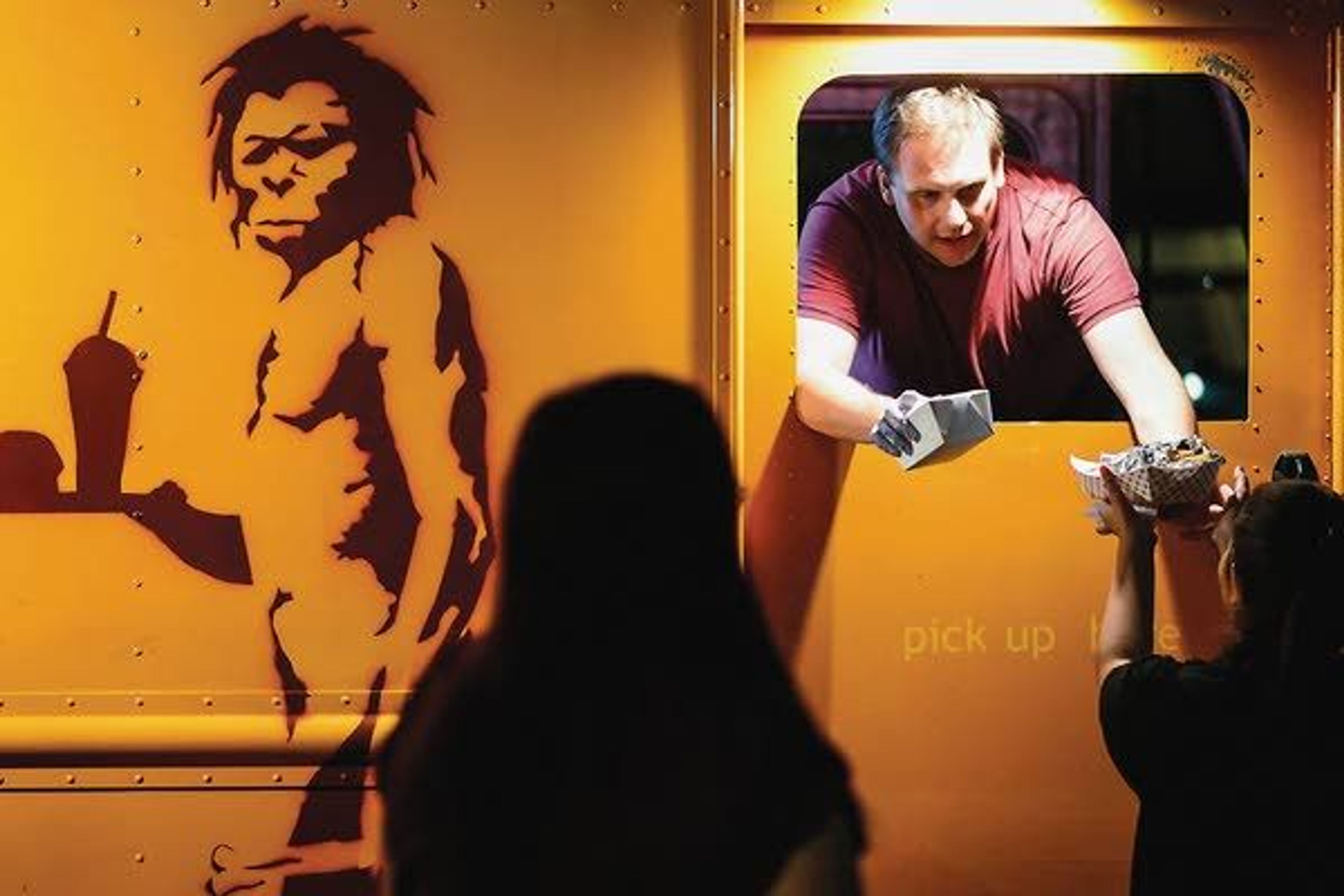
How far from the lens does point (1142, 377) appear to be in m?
3.12

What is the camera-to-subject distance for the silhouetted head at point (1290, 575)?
2.13m

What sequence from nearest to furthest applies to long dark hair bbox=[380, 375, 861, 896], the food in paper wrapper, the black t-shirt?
1. long dark hair bbox=[380, 375, 861, 896]
2. the black t-shirt
3. the food in paper wrapper

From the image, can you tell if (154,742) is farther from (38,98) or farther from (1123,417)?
(1123,417)

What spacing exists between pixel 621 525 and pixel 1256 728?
992mm

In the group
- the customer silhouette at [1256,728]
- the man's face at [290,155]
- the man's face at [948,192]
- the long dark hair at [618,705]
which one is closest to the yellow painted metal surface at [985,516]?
the man's face at [948,192]

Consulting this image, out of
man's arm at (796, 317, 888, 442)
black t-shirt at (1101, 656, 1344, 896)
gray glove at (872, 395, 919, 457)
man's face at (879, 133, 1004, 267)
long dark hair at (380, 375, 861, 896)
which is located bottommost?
black t-shirt at (1101, 656, 1344, 896)

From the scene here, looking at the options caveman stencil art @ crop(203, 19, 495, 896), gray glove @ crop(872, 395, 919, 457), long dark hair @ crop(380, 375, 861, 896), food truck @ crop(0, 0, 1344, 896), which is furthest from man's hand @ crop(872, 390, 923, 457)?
long dark hair @ crop(380, 375, 861, 896)

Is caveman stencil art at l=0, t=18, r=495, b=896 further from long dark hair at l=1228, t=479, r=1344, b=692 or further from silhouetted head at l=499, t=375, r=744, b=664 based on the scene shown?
silhouetted head at l=499, t=375, r=744, b=664

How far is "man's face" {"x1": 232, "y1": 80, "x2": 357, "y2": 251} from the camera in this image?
3.01m

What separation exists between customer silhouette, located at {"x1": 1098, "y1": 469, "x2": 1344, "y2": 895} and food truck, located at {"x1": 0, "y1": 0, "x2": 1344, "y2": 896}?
0.86m

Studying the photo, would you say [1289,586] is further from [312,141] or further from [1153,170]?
[312,141]

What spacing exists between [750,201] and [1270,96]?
3.16 feet

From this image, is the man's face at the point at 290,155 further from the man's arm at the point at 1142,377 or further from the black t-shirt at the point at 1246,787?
the black t-shirt at the point at 1246,787

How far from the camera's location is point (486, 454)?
9.86 feet
